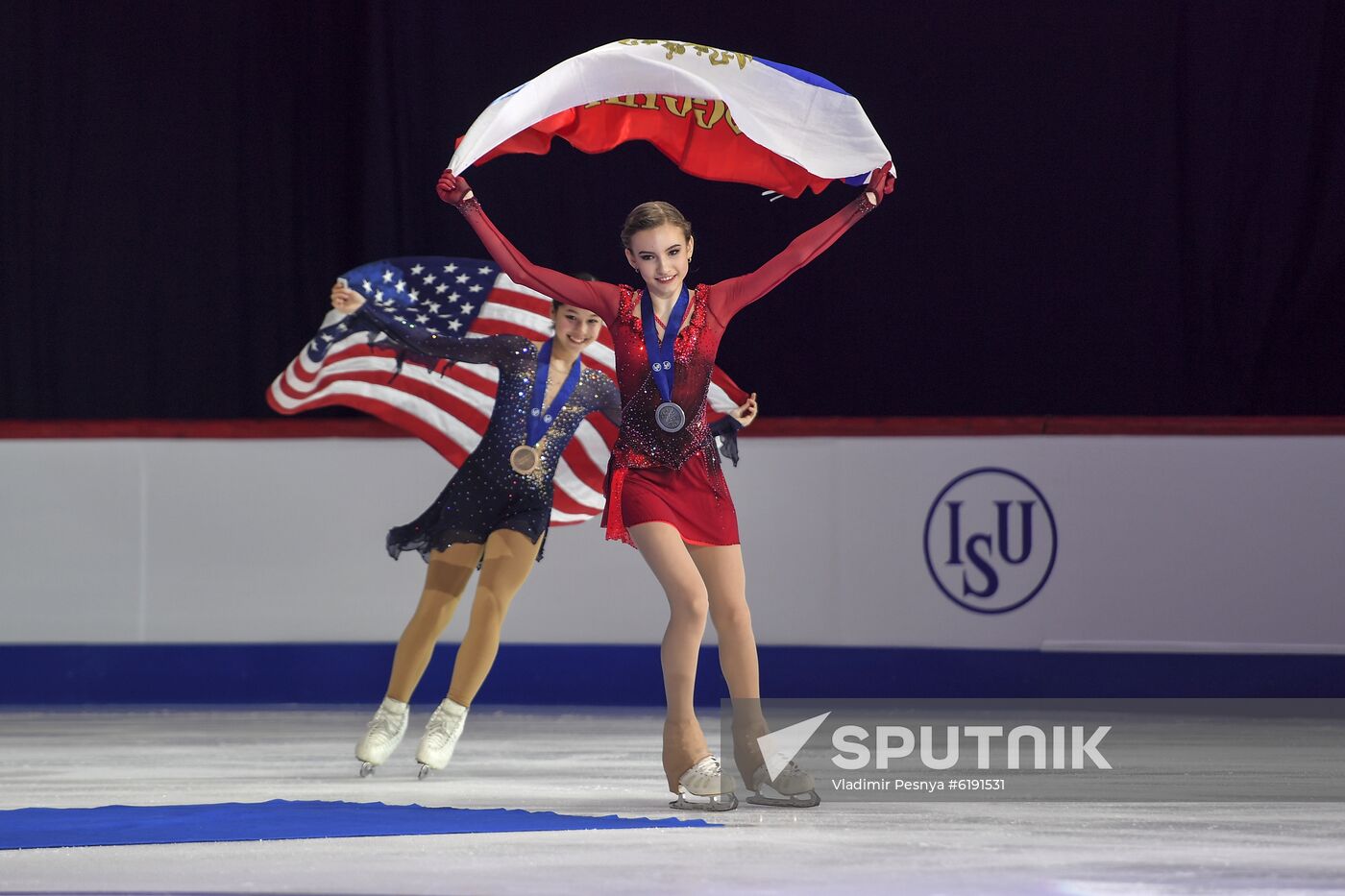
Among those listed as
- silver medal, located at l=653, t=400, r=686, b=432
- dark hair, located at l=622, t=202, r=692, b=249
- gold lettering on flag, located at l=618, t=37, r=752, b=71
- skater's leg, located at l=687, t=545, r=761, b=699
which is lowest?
skater's leg, located at l=687, t=545, r=761, b=699

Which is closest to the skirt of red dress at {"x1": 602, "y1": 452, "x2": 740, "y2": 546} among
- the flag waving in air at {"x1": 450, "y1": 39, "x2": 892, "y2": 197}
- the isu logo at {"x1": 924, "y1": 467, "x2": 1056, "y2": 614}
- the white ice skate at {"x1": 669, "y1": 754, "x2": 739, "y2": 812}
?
the white ice skate at {"x1": 669, "y1": 754, "x2": 739, "y2": 812}

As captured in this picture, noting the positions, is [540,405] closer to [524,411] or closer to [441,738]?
[524,411]

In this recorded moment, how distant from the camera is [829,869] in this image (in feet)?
11.6

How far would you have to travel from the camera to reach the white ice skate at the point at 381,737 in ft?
16.9

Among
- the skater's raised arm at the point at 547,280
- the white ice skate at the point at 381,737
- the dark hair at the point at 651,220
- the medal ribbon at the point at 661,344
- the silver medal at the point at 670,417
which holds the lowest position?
the white ice skate at the point at 381,737

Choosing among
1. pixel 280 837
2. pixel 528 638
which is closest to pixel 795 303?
pixel 528 638

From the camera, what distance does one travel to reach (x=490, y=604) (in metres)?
5.29

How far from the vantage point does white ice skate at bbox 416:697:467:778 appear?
200 inches

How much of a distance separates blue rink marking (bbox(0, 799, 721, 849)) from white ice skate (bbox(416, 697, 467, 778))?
0.57m

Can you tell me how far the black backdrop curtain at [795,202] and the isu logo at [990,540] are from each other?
1319mm

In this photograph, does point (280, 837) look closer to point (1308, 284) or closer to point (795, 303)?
point (795, 303)

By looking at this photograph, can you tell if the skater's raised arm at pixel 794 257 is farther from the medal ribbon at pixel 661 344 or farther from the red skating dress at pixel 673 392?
the medal ribbon at pixel 661 344

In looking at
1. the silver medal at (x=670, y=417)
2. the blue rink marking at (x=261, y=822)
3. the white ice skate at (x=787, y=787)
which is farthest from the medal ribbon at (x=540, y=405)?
the white ice skate at (x=787, y=787)

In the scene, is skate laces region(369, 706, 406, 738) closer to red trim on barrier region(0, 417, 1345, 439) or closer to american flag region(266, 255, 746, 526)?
american flag region(266, 255, 746, 526)
